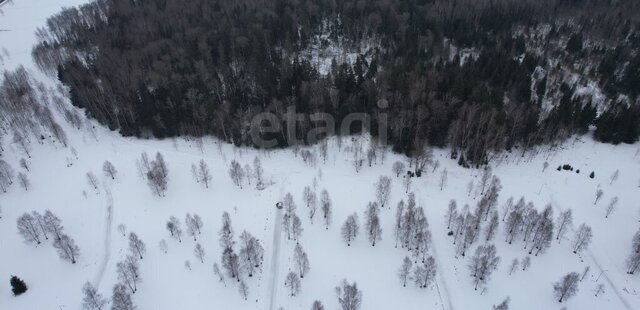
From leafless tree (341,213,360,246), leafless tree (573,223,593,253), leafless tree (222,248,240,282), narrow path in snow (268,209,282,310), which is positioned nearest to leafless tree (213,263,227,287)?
leafless tree (222,248,240,282)

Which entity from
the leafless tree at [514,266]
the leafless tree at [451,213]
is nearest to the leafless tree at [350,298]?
the leafless tree at [451,213]

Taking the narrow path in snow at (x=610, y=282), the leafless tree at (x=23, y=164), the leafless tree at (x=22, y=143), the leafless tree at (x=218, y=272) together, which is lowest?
the narrow path in snow at (x=610, y=282)

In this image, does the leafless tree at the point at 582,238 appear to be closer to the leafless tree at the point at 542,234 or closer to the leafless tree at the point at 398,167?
the leafless tree at the point at 542,234

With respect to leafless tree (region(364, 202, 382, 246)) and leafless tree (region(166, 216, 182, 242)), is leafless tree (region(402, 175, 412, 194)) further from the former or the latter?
leafless tree (region(166, 216, 182, 242))

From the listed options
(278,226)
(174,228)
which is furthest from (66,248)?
(278,226)

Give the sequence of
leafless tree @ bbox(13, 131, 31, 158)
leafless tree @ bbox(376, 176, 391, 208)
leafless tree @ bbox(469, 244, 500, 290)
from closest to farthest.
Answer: leafless tree @ bbox(469, 244, 500, 290), leafless tree @ bbox(376, 176, 391, 208), leafless tree @ bbox(13, 131, 31, 158)

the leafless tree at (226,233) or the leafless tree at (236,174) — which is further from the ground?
the leafless tree at (236,174)

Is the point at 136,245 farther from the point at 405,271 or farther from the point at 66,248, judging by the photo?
the point at 405,271

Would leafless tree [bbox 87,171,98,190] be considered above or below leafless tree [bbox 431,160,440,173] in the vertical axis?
above
